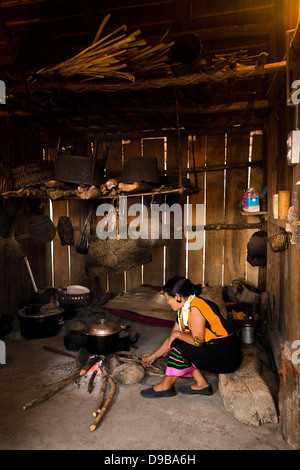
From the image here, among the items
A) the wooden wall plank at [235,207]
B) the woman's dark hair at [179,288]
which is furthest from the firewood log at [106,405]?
the wooden wall plank at [235,207]

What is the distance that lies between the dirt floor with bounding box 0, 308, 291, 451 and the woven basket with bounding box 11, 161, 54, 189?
2.55 meters

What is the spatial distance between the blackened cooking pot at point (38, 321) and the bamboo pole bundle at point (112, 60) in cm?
344

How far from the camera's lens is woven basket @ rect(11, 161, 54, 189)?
198 inches

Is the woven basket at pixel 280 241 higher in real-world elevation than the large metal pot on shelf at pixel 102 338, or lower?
higher

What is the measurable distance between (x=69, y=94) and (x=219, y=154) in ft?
11.2

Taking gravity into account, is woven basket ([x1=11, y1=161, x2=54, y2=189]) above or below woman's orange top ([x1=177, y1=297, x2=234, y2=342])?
above

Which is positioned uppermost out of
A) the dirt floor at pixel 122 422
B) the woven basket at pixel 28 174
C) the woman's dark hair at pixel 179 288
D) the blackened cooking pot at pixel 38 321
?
the woven basket at pixel 28 174

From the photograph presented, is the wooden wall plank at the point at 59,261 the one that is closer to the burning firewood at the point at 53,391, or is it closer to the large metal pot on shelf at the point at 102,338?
the large metal pot on shelf at the point at 102,338

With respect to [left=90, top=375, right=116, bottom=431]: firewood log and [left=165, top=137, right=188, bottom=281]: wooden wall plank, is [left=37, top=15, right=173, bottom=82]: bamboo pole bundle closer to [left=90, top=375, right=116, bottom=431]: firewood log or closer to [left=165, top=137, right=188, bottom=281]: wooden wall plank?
[left=165, top=137, right=188, bottom=281]: wooden wall plank

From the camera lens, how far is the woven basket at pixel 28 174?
5035mm

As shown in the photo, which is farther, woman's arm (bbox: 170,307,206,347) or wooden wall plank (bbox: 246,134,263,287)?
wooden wall plank (bbox: 246,134,263,287)

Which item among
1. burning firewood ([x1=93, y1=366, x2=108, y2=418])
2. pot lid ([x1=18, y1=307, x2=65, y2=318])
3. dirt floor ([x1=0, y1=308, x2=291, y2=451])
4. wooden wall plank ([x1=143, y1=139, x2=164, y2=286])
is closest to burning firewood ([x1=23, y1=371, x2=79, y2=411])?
dirt floor ([x1=0, y1=308, x2=291, y2=451])

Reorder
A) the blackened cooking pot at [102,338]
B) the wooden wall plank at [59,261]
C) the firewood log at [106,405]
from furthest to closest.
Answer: the wooden wall plank at [59,261] → the blackened cooking pot at [102,338] → the firewood log at [106,405]

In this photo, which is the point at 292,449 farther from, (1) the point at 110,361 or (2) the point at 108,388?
(1) the point at 110,361
